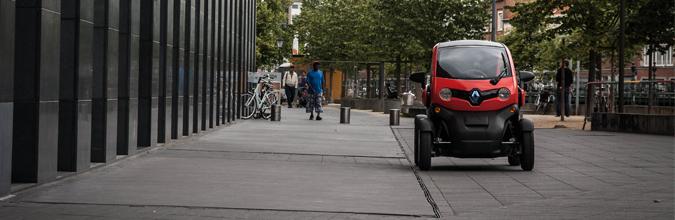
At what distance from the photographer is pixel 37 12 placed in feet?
36.0

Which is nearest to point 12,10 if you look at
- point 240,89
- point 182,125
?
point 182,125

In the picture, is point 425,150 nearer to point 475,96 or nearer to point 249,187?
point 475,96

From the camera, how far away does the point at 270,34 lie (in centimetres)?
7631

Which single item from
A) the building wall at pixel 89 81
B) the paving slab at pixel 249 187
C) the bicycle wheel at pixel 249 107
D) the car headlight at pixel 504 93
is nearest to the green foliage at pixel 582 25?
the bicycle wheel at pixel 249 107

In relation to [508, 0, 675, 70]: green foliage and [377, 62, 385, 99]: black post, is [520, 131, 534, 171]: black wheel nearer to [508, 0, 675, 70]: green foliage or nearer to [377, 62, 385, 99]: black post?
[508, 0, 675, 70]: green foliage

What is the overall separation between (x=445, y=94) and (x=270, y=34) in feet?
204

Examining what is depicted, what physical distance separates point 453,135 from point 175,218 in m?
6.43

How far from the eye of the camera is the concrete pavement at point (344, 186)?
938 cm

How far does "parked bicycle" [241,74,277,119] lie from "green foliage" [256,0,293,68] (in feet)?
133

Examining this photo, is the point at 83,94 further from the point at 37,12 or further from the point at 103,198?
the point at 103,198

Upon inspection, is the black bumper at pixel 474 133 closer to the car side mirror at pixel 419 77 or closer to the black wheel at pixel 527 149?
the black wheel at pixel 527 149

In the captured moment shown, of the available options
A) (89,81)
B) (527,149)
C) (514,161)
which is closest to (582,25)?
(514,161)

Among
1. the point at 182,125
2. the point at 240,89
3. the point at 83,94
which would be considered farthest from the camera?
the point at 240,89

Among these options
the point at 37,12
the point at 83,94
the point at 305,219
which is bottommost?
the point at 305,219
